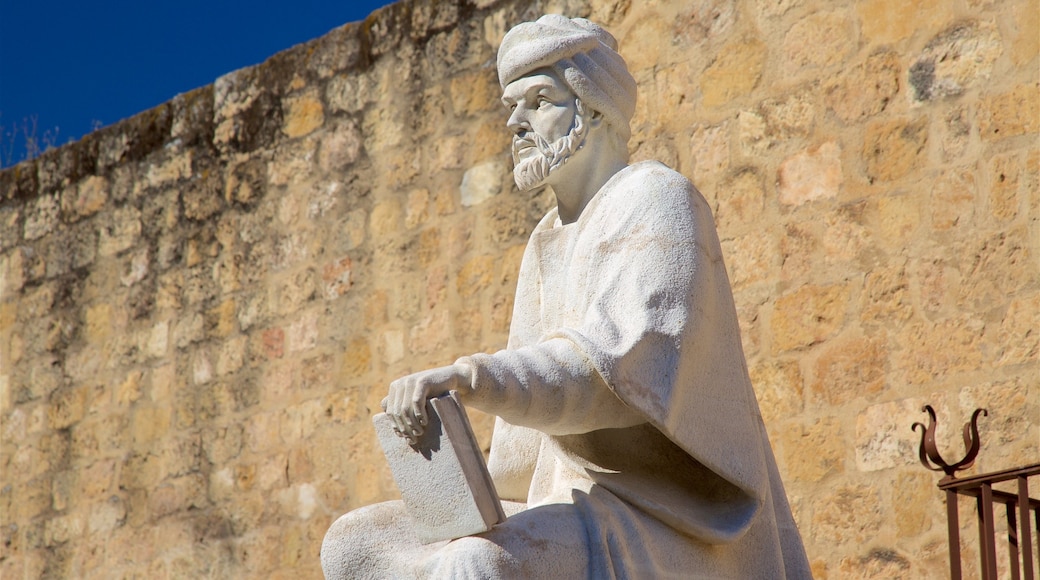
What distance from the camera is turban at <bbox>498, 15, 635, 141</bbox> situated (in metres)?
2.90

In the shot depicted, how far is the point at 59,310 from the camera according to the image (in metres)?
7.58

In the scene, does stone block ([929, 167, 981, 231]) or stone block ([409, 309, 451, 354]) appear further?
stone block ([409, 309, 451, 354])

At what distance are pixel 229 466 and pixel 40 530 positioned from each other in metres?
1.25

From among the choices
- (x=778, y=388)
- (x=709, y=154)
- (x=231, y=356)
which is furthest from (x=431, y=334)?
(x=778, y=388)

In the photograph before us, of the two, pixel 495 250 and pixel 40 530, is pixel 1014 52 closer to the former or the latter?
pixel 495 250

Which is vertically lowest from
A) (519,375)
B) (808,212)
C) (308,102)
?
(519,375)

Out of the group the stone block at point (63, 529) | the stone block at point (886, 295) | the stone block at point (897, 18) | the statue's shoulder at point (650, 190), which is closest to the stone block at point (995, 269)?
the stone block at point (886, 295)

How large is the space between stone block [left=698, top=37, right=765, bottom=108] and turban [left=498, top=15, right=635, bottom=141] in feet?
7.44

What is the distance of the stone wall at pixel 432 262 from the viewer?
452 centimetres

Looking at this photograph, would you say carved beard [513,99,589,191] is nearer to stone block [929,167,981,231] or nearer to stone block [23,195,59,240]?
stone block [929,167,981,231]

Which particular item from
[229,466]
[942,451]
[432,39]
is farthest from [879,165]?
[229,466]

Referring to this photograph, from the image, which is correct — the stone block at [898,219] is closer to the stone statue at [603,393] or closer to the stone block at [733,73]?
the stone block at [733,73]

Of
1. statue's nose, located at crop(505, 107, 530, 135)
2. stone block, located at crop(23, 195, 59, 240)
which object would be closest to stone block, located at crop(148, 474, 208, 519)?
stone block, located at crop(23, 195, 59, 240)

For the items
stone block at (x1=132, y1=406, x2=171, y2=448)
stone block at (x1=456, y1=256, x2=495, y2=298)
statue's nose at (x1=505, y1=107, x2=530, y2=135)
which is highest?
stone block at (x1=456, y1=256, x2=495, y2=298)
